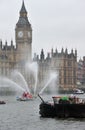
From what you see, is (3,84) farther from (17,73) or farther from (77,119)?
(77,119)

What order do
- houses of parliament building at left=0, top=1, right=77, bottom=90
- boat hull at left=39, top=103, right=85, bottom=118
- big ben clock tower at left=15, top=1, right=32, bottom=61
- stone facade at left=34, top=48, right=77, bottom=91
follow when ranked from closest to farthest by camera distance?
boat hull at left=39, top=103, right=85, bottom=118 → houses of parliament building at left=0, top=1, right=77, bottom=90 → big ben clock tower at left=15, top=1, right=32, bottom=61 → stone facade at left=34, top=48, right=77, bottom=91

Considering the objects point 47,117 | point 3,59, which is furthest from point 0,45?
point 47,117

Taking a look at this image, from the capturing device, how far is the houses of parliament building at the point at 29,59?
17675 cm

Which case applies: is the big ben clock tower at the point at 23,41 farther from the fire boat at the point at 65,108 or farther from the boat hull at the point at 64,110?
the boat hull at the point at 64,110

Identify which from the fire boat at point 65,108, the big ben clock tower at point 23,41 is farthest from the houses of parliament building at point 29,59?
the fire boat at point 65,108

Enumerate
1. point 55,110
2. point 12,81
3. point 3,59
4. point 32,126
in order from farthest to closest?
point 3,59 → point 12,81 → point 55,110 → point 32,126

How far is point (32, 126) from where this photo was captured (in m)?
56.2

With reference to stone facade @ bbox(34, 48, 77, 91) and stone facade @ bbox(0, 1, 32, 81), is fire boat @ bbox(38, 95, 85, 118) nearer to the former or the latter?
stone facade @ bbox(0, 1, 32, 81)

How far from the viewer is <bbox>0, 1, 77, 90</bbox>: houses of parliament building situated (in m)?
177

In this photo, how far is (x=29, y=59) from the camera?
179375mm

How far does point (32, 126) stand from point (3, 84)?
112 m

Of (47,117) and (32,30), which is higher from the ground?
(32,30)

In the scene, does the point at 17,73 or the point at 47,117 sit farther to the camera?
the point at 17,73

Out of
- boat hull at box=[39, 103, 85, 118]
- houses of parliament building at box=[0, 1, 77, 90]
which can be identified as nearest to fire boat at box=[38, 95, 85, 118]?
boat hull at box=[39, 103, 85, 118]
